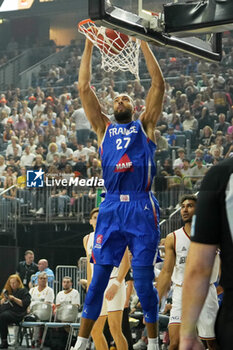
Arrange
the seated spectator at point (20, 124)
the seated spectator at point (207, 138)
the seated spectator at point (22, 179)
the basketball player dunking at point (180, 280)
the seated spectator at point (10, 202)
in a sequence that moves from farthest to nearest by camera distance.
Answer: the seated spectator at point (20, 124) < the seated spectator at point (22, 179) < the seated spectator at point (10, 202) < the seated spectator at point (207, 138) < the basketball player dunking at point (180, 280)

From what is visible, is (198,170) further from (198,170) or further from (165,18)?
(165,18)

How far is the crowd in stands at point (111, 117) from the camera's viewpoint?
13148 mm

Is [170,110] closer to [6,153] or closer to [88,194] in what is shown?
[88,194]

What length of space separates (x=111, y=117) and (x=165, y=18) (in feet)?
24.8

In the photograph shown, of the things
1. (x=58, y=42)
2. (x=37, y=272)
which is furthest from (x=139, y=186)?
(x=58, y=42)

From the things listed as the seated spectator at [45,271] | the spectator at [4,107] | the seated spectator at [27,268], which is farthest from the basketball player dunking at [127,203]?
the spectator at [4,107]

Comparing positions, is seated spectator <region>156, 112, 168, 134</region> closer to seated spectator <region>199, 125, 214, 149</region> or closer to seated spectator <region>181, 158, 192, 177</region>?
seated spectator <region>199, 125, 214, 149</region>

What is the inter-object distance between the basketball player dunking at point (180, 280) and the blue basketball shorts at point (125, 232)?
0.90 meters

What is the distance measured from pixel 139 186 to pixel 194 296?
140 inches

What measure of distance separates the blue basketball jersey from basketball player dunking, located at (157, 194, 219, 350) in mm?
897

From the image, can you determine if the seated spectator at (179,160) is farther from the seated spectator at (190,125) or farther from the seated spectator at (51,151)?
the seated spectator at (51,151)

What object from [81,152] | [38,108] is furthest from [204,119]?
[38,108]

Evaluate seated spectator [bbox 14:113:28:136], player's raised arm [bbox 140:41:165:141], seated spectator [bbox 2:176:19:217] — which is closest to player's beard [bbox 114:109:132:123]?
player's raised arm [bbox 140:41:165:141]

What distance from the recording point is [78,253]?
513 inches
